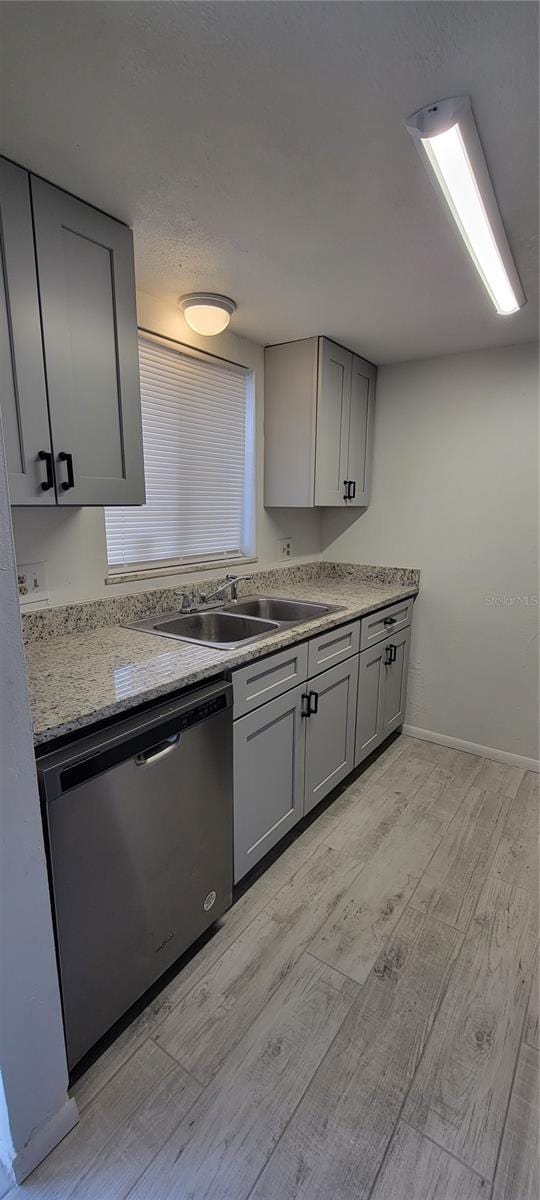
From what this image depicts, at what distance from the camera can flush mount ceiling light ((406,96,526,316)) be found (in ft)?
3.39

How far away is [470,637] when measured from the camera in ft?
9.36

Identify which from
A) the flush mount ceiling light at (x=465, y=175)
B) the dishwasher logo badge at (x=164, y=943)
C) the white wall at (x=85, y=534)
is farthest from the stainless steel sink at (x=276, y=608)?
the flush mount ceiling light at (x=465, y=175)

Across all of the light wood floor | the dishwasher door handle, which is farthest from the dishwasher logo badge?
the dishwasher door handle

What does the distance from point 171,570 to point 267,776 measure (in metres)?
1.00

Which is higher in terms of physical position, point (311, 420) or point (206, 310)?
point (206, 310)

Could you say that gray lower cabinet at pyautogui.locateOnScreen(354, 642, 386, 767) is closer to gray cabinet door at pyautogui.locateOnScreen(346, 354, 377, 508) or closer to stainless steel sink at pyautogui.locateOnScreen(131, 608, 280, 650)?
stainless steel sink at pyautogui.locateOnScreen(131, 608, 280, 650)

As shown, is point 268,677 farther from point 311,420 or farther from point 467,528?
point 467,528

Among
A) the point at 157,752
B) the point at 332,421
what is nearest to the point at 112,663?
the point at 157,752

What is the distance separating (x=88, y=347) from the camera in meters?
1.43

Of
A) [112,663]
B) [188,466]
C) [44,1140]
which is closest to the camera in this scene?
[44,1140]

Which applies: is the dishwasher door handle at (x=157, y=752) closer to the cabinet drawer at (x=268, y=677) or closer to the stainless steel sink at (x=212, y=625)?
the cabinet drawer at (x=268, y=677)

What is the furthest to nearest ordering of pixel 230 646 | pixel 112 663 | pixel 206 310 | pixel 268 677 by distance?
pixel 206 310 → pixel 268 677 → pixel 230 646 → pixel 112 663

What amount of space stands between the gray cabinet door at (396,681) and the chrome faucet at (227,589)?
871mm

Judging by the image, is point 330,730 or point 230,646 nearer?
point 230,646
